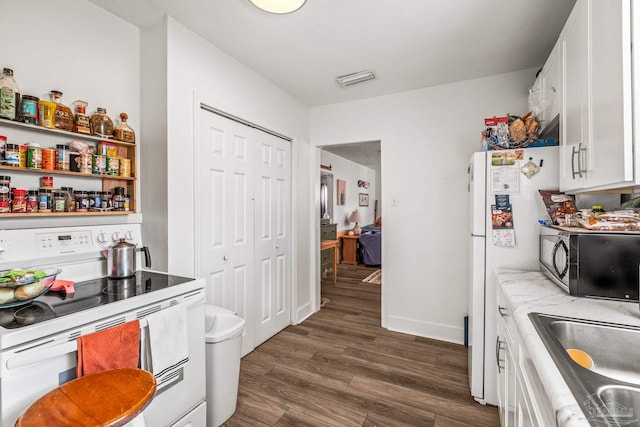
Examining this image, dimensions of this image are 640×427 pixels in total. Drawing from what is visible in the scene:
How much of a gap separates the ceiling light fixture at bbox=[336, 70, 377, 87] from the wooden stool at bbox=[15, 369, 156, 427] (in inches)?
103

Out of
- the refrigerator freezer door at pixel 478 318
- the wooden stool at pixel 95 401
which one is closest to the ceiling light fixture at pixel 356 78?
the refrigerator freezer door at pixel 478 318

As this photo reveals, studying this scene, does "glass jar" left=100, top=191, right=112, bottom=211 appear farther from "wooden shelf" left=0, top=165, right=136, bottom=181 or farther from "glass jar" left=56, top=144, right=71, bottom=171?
"glass jar" left=56, top=144, right=71, bottom=171

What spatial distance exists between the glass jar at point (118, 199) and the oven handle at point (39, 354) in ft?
3.27

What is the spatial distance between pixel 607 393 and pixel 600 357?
45 cm

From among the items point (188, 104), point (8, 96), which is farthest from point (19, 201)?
point (188, 104)

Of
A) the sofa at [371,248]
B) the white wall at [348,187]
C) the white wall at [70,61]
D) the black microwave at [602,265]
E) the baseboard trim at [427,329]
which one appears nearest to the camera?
the black microwave at [602,265]

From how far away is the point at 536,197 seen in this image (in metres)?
1.80

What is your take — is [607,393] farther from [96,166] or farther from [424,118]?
[424,118]

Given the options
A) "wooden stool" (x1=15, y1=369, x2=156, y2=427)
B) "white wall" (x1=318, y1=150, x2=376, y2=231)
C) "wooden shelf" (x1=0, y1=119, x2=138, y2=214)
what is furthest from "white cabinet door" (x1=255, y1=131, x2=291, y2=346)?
"white wall" (x1=318, y1=150, x2=376, y2=231)

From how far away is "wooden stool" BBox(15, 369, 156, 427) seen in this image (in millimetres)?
828

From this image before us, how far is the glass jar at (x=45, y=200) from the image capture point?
58.3 inches

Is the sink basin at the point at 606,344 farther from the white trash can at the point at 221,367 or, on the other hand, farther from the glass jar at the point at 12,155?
the glass jar at the point at 12,155

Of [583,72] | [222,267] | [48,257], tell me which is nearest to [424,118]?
[583,72]

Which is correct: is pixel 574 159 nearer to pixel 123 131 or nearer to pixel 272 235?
pixel 272 235
